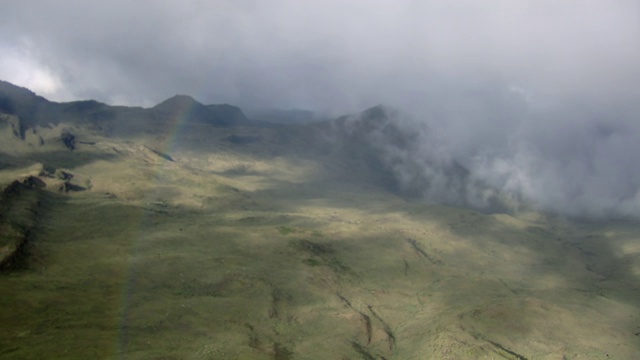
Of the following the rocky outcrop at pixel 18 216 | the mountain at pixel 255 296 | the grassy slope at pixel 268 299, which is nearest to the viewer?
the grassy slope at pixel 268 299

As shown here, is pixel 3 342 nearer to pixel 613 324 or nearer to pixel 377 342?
pixel 377 342

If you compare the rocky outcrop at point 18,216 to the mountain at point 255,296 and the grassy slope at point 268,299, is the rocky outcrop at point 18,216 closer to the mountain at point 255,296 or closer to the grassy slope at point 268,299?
the mountain at point 255,296

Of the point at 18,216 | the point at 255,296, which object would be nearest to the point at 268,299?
the point at 255,296

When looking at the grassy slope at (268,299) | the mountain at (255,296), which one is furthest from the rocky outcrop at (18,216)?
the grassy slope at (268,299)

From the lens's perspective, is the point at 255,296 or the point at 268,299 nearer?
the point at 268,299

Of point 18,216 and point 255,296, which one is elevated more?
point 18,216

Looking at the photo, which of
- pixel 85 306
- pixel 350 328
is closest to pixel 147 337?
pixel 85 306

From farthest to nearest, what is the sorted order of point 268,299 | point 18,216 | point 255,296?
point 18,216
point 255,296
point 268,299

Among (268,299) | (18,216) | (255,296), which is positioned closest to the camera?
(268,299)

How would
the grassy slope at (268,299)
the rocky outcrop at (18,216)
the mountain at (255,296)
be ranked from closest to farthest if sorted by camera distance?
the grassy slope at (268,299) < the mountain at (255,296) < the rocky outcrop at (18,216)

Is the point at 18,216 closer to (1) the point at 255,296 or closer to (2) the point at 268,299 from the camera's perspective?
(1) the point at 255,296

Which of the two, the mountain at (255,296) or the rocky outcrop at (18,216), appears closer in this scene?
the mountain at (255,296)
